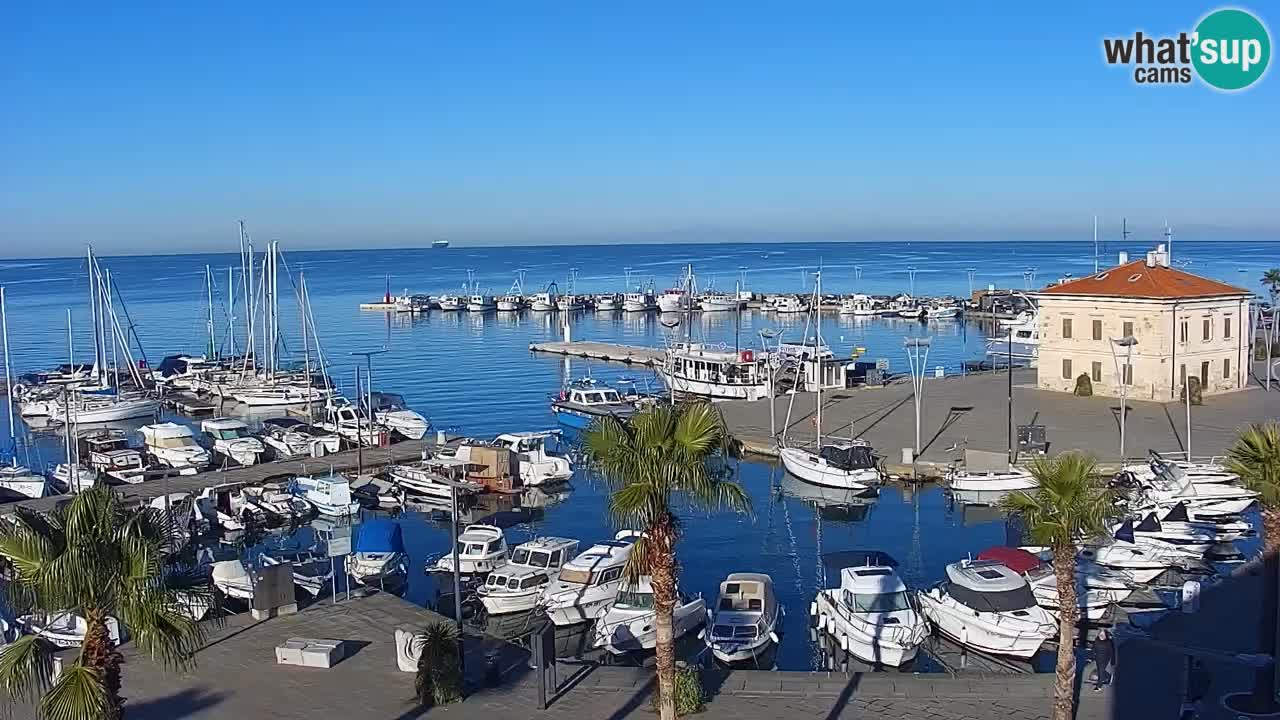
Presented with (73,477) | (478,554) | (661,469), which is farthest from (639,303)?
(661,469)

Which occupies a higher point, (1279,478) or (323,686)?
(1279,478)

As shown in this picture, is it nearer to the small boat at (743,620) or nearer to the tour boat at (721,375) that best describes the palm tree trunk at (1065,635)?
the small boat at (743,620)

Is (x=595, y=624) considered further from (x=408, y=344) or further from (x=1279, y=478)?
(x=408, y=344)

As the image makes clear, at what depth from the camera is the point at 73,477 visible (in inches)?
1745

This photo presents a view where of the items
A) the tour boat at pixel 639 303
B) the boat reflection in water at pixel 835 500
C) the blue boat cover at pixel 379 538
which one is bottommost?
the boat reflection in water at pixel 835 500

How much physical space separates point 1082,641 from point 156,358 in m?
93.1

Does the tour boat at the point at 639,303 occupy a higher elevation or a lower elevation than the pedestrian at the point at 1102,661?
higher

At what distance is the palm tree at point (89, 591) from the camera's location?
12227mm

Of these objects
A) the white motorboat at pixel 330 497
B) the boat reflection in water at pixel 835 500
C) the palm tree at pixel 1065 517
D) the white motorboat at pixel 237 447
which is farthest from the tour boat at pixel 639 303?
the palm tree at pixel 1065 517

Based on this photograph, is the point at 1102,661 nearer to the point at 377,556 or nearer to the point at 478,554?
the point at 478,554

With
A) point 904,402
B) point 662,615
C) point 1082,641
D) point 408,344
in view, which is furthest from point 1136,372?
point 408,344

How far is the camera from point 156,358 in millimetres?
103500

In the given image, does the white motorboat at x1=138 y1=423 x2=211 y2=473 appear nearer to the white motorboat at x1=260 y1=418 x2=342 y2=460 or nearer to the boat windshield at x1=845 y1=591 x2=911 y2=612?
the white motorboat at x1=260 y1=418 x2=342 y2=460

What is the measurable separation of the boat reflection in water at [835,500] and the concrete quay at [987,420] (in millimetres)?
2588
